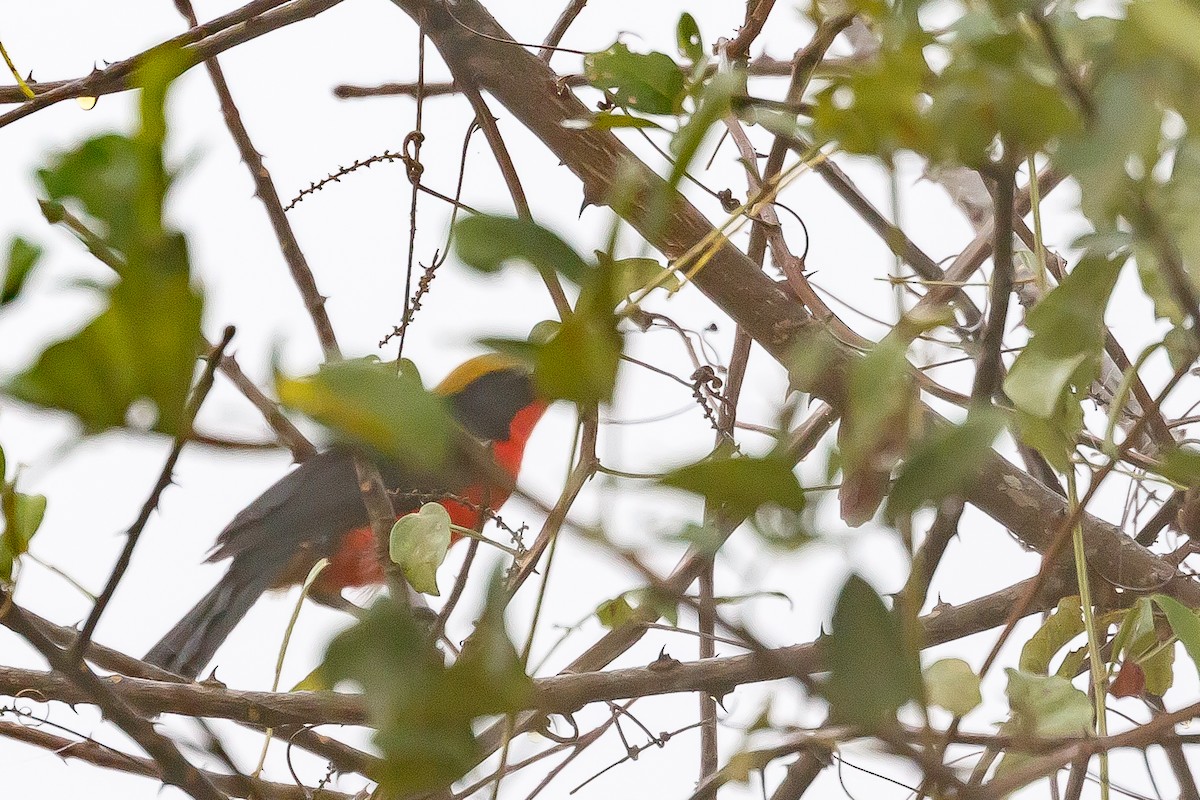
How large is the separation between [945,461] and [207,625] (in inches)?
66.9

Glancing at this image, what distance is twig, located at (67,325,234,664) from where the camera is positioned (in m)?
0.31

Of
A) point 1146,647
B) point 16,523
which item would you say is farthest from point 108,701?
point 1146,647

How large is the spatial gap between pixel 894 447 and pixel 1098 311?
0.54ft

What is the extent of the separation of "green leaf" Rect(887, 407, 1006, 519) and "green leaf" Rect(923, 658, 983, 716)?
0.95ft

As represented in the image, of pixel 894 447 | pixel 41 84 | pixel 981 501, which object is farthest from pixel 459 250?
pixel 41 84

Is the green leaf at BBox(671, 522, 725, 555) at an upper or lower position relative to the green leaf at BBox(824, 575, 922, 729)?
upper

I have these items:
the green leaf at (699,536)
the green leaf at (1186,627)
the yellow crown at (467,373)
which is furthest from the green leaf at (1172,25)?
the yellow crown at (467,373)

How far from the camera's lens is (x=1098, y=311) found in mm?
494

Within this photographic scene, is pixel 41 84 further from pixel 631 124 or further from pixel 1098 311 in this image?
pixel 1098 311

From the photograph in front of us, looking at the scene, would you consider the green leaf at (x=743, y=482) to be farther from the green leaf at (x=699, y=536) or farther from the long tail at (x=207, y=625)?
the long tail at (x=207, y=625)

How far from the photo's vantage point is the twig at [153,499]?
0.31 m

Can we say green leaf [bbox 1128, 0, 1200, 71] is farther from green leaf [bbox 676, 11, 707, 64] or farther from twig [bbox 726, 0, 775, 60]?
twig [bbox 726, 0, 775, 60]

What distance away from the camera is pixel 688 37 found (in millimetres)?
661

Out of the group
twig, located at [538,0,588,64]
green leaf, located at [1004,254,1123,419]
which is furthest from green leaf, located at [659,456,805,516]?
twig, located at [538,0,588,64]
